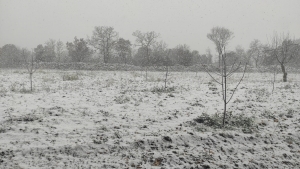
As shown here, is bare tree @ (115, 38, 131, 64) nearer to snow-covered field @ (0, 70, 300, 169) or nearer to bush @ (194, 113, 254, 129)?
snow-covered field @ (0, 70, 300, 169)

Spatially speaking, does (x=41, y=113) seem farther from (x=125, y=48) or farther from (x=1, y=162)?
(x=125, y=48)

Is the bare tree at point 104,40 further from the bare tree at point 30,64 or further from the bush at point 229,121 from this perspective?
the bush at point 229,121

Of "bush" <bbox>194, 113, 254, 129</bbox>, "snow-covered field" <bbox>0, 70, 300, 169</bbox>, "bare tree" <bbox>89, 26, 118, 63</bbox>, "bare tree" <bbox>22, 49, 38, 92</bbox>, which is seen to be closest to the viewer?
"snow-covered field" <bbox>0, 70, 300, 169</bbox>

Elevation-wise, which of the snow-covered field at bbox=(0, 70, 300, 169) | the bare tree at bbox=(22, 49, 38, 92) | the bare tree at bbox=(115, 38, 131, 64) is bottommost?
the snow-covered field at bbox=(0, 70, 300, 169)

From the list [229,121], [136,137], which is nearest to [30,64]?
[136,137]

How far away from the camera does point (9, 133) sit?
4.42m

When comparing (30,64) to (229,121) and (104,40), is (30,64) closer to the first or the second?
(104,40)

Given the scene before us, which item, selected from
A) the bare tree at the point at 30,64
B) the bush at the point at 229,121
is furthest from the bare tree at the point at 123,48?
the bush at the point at 229,121

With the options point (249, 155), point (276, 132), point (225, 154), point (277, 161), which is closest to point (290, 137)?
point (276, 132)

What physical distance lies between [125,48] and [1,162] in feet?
136

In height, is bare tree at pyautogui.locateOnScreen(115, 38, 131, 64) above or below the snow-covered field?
above

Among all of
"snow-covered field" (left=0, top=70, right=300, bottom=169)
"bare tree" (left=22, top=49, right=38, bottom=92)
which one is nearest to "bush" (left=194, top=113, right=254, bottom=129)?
"snow-covered field" (left=0, top=70, right=300, bottom=169)

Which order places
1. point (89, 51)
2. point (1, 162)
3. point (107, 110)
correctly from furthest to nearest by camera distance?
point (89, 51)
point (107, 110)
point (1, 162)

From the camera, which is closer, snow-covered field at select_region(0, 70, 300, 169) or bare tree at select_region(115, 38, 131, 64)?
snow-covered field at select_region(0, 70, 300, 169)
